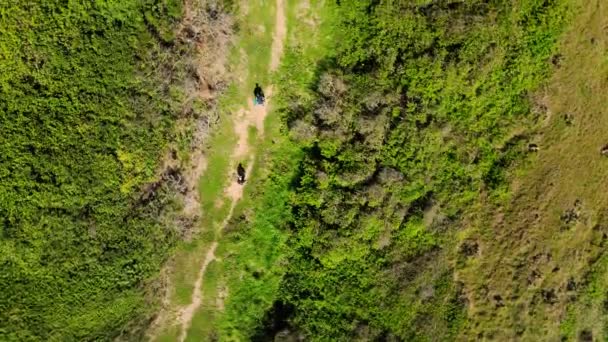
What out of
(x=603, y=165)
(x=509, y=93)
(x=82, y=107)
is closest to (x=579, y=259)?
(x=603, y=165)

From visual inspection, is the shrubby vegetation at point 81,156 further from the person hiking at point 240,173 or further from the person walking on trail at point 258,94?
the person hiking at point 240,173

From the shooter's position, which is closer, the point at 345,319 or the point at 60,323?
the point at 60,323

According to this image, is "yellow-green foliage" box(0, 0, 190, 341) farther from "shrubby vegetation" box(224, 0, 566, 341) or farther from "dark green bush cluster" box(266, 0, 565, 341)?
"dark green bush cluster" box(266, 0, 565, 341)

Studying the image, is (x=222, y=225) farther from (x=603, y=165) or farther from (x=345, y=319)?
(x=603, y=165)

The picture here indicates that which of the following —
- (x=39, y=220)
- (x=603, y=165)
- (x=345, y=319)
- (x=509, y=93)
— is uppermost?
(x=509, y=93)

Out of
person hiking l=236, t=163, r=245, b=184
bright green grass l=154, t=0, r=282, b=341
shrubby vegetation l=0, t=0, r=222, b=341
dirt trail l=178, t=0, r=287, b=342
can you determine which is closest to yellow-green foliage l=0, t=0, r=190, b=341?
shrubby vegetation l=0, t=0, r=222, b=341

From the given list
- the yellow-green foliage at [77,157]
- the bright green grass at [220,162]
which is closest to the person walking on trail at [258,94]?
the bright green grass at [220,162]
